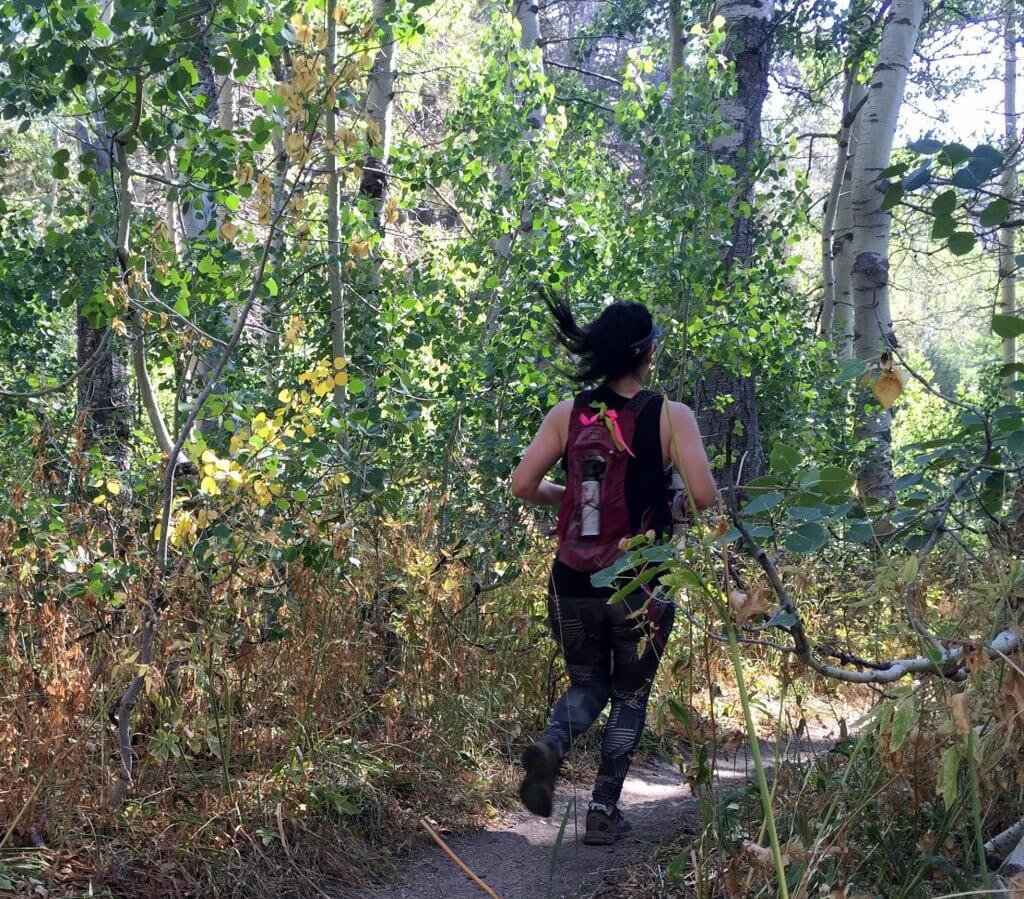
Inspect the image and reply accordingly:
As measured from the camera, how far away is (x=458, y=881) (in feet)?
12.0

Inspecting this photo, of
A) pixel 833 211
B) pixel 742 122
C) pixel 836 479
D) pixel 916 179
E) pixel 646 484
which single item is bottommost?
pixel 646 484

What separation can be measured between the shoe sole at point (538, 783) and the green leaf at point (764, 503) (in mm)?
1497

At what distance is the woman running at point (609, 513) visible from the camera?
12.4 ft

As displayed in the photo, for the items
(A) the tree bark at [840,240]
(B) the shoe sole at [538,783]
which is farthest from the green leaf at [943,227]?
(A) the tree bark at [840,240]

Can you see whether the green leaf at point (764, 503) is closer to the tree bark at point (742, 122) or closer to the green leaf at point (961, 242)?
the green leaf at point (961, 242)

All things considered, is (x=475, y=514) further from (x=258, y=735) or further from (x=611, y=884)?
(x=611, y=884)

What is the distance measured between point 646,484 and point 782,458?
1.64m

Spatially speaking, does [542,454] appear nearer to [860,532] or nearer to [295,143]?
[295,143]

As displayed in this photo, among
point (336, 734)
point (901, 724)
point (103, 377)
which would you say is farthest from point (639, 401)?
point (103, 377)

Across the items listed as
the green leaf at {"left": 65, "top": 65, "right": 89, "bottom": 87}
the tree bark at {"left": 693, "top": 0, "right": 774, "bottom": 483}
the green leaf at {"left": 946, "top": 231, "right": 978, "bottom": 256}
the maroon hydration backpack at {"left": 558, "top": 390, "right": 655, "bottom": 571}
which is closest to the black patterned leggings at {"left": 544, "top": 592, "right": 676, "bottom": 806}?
the maroon hydration backpack at {"left": 558, "top": 390, "right": 655, "bottom": 571}

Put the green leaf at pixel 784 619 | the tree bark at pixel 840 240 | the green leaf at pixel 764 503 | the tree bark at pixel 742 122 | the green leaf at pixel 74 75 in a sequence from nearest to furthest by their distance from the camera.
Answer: the green leaf at pixel 784 619, the green leaf at pixel 764 503, the green leaf at pixel 74 75, the tree bark at pixel 742 122, the tree bark at pixel 840 240

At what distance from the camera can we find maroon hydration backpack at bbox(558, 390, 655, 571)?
3766 mm

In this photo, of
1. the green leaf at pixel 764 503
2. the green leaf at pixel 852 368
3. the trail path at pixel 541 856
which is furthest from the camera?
the trail path at pixel 541 856

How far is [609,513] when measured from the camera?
3.77 m
